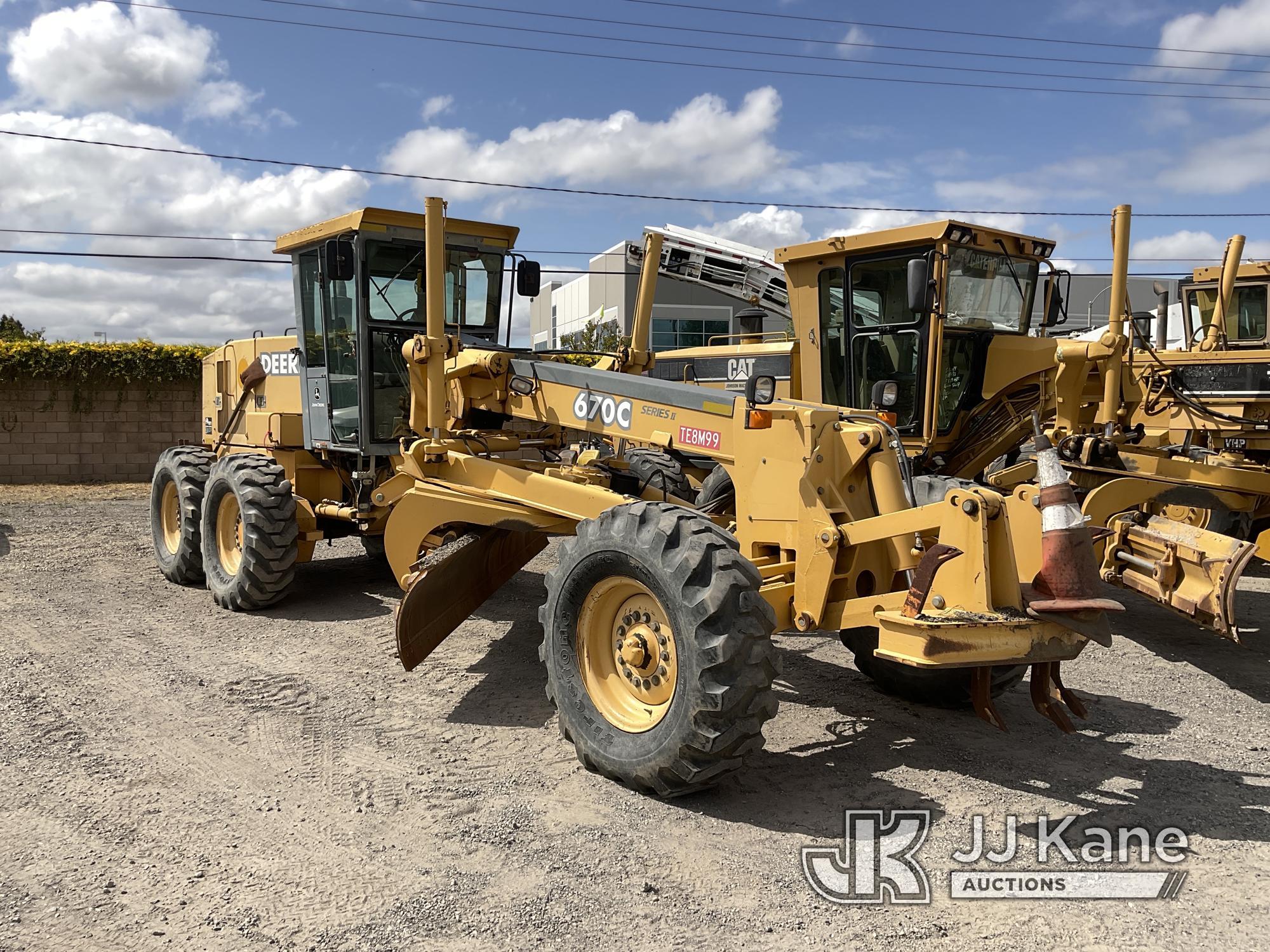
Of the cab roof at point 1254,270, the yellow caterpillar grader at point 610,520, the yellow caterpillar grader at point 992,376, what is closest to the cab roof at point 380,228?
the yellow caterpillar grader at point 610,520

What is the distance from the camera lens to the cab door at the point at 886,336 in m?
7.79

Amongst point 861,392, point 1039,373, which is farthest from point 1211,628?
point 861,392

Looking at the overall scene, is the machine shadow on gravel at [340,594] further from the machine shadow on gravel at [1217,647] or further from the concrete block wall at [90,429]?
the concrete block wall at [90,429]

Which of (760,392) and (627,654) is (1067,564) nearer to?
(760,392)

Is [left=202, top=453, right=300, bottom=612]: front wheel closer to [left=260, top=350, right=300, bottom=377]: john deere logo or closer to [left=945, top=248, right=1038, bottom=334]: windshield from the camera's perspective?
[left=260, top=350, right=300, bottom=377]: john deere logo

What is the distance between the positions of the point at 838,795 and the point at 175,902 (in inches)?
107

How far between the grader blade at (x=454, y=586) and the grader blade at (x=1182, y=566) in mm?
3850

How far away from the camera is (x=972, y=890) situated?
3.60 meters

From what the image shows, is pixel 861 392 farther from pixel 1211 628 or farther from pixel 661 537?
pixel 661 537

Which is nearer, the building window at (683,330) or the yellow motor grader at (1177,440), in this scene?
the yellow motor grader at (1177,440)

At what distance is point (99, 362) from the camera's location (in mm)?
18266

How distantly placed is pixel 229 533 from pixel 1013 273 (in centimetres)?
706

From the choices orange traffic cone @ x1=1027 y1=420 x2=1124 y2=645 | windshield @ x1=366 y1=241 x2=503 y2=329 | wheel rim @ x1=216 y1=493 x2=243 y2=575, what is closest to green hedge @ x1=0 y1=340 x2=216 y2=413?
wheel rim @ x1=216 y1=493 x2=243 y2=575

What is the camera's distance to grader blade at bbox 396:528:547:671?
579cm
